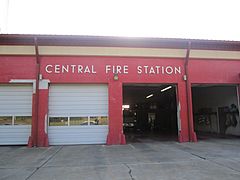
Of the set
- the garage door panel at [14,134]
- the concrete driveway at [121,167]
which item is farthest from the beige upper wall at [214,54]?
the garage door panel at [14,134]

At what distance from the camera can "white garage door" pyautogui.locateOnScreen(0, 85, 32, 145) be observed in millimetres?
12531

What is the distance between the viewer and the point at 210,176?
5988 mm

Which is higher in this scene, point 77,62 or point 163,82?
point 77,62

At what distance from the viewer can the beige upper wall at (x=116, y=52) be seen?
42.2ft

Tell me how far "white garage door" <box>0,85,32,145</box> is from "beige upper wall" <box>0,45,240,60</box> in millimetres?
1920

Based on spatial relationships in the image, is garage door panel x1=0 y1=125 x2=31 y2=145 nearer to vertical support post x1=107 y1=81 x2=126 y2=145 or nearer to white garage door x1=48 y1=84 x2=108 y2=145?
white garage door x1=48 y1=84 x2=108 y2=145

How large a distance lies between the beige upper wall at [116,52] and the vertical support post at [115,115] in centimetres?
177

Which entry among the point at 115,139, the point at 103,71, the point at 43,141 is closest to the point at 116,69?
the point at 103,71

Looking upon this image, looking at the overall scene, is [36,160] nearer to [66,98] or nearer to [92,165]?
[92,165]

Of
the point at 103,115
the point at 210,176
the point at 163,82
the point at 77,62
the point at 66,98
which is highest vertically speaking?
the point at 77,62

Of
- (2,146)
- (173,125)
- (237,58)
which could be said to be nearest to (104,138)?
(2,146)

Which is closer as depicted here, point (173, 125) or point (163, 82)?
point (163, 82)

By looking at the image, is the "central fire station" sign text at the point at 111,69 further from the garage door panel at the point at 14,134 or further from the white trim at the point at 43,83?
the garage door panel at the point at 14,134

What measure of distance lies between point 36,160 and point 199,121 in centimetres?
1778
